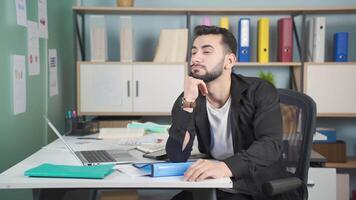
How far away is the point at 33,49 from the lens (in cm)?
234

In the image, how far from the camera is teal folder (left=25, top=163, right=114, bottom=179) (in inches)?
52.4

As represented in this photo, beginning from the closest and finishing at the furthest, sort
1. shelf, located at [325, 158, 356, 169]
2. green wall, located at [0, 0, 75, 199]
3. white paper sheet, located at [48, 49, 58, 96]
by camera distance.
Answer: green wall, located at [0, 0, 75, 199]
white paper sheet, located at [48, 49, 58, 96]
shelf, located at [325, 158, 356, 169]

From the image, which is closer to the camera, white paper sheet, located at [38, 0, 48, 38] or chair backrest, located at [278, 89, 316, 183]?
chair backrest, located at [278, 89, 316, 183]

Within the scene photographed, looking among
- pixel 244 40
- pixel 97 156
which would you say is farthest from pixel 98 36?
pixel 97 156

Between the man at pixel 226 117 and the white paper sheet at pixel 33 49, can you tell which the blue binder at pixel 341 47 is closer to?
the man at pixel 226 117

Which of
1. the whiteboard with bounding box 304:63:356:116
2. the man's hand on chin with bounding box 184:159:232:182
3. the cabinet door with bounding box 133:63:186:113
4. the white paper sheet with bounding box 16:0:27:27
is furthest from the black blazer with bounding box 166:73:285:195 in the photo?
the whiteboard with bounding box 304:63:356:116

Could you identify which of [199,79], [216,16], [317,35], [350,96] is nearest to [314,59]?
[317,35]

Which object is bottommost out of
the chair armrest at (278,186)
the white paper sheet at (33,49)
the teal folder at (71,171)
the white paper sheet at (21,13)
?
the chair armrest at (278,186)

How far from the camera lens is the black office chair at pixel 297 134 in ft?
5.20

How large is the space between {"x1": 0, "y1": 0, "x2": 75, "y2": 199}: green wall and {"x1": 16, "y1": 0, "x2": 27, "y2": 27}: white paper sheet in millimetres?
36

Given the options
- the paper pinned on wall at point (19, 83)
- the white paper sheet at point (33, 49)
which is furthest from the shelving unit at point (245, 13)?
the paper pinned on wall at point (19, 83)

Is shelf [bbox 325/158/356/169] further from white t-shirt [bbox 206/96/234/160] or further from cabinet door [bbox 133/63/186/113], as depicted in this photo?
white t-shirt [bbox 206/96/234/160]

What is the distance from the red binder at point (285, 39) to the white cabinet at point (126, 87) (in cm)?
72

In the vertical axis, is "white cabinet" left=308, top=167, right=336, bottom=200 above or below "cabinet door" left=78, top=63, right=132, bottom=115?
below
